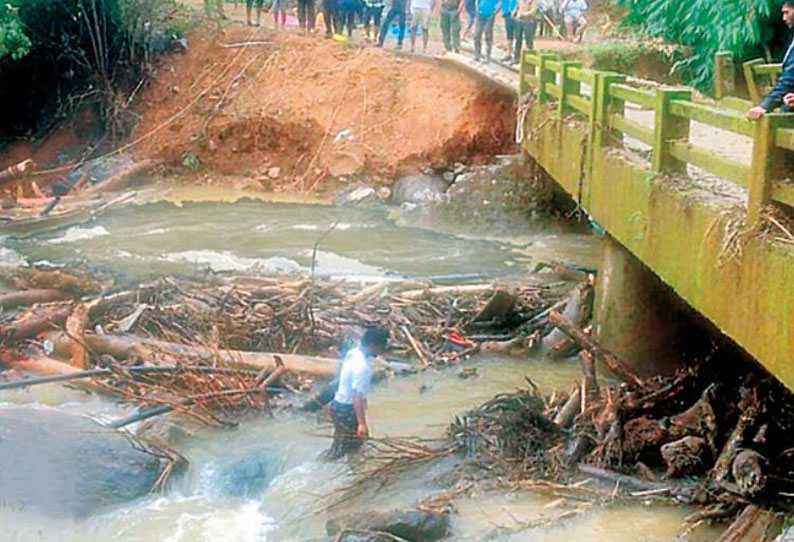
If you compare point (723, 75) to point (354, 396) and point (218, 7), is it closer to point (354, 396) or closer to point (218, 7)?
point (354, 396)

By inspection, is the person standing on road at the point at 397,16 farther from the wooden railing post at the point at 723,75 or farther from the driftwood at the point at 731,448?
the driftwood at the point at 731,448

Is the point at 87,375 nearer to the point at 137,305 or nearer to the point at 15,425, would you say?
the point at 15,425

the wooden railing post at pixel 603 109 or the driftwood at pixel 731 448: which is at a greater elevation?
the wooden railing post at pixel 603 109

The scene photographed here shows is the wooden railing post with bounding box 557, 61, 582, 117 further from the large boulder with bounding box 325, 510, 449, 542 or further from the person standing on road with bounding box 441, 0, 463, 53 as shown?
the person standing on road with bounding box 441, 0, 463, 53

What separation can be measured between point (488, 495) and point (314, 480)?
173cm

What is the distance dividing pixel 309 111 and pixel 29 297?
41.1ft

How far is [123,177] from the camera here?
24.9m

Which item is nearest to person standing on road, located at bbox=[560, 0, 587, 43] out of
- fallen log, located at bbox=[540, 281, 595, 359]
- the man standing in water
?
fallen log, located at bbox=[540, 281, 595, 359]

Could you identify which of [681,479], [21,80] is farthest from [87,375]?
[21,80]

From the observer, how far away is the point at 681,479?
8.53 meters

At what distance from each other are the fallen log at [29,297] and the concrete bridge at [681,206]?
23.6ft

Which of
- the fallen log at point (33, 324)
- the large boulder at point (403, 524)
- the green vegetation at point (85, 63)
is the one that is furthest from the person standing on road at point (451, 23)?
the large boulder at point (403, 524)

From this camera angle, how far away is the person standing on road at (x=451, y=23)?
24.0m

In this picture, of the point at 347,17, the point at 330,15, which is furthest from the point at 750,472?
the point at 330,15
